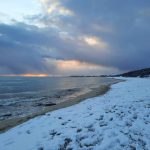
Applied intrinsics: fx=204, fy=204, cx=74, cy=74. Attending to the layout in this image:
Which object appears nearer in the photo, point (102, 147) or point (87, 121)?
point (102, 147)

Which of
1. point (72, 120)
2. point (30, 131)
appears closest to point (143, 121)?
point (72, 120)

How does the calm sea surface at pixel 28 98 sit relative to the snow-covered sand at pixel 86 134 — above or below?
below

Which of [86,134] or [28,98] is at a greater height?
[86,134]

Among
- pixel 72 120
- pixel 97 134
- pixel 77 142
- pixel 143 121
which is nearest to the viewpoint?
pixel 77 142

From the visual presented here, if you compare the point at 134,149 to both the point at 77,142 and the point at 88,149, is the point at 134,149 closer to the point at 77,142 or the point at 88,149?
the point at 88,149

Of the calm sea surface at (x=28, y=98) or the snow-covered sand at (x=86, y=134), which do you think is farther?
the calm sea surface at (x=28, y=98)

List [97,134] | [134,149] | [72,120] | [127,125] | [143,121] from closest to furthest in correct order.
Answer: [134,149], [97,134], [127,125], [143,121], [72,120]

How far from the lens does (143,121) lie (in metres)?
10.8

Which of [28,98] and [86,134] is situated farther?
[28,98]

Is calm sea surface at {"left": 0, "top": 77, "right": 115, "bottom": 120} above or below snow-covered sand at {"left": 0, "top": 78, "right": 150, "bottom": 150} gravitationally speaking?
below

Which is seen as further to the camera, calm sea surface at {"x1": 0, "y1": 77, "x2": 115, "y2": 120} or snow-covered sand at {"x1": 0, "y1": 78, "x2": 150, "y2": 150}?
calm sea surface at {"x1": 0, "y1": 77, "x2": 115, "y2": 120}

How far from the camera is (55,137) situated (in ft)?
29.6

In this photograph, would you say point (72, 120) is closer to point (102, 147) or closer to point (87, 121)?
point (87, 121)

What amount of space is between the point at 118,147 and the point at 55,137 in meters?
2.81
